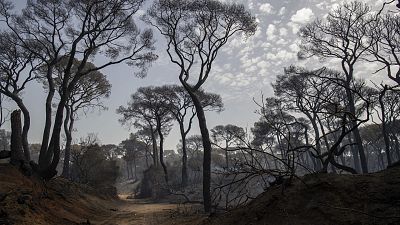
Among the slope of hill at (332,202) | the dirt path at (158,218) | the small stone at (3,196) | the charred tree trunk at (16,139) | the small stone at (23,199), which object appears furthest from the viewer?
the charred tree trunk at (16,139)

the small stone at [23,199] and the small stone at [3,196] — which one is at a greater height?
the small stone at [3,196]

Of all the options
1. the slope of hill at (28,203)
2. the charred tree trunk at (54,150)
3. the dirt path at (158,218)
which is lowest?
the dirt path at (158,218)

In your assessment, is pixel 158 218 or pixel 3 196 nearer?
pixel 3 196

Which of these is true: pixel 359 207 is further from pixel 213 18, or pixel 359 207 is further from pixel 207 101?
pixel 207 101

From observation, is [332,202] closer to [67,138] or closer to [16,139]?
[16,139]

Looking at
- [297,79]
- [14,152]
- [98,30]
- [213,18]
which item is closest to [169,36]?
[213,18]

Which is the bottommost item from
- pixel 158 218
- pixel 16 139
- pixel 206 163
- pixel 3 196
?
pixel 158 218

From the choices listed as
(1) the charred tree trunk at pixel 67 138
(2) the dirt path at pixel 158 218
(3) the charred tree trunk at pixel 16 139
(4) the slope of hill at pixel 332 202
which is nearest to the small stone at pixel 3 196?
(3) the charred tree trunk at pixel 16 139

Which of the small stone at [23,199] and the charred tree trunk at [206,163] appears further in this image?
the charred tree trunk at [206,163]

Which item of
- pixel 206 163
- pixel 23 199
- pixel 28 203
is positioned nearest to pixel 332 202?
pixel 23 199

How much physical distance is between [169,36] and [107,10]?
3.54m

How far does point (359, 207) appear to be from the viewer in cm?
442

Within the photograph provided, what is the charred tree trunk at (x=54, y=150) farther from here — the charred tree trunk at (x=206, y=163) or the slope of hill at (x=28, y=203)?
the charred tree trunk at (x=206, y=163)

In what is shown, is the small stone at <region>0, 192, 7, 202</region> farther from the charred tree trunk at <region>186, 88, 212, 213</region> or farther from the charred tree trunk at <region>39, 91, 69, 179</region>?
the charred tree trunk at <region>186, 88, 212, 213</region>
